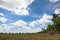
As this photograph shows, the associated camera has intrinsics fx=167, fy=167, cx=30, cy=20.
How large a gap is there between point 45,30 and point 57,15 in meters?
4.75

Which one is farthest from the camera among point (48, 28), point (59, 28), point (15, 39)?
point (48, 28)

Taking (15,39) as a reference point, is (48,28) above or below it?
above

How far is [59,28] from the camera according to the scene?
35125mm

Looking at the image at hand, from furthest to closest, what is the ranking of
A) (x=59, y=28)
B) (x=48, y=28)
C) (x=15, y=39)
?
(x=48, y=28) < (x=59, y=28) < (x=15, y=39)

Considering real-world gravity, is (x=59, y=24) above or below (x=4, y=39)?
above

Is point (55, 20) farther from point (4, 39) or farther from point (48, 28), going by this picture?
point (4, 39)

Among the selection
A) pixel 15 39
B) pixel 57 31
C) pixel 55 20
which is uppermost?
pixel 55 20

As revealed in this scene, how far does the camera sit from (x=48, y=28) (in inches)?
1486

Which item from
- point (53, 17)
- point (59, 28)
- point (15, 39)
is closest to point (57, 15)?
point (53, 17)

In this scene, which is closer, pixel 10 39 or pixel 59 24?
pixel 10 39

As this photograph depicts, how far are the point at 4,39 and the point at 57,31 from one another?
1712 cm

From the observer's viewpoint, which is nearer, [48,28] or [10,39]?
[10,39]

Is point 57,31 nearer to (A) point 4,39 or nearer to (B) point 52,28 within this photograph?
(B) point 52,28

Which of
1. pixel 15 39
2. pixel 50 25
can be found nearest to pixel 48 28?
pixel 50 25
